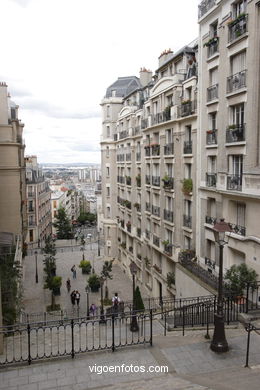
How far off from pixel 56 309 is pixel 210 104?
66.1 feet

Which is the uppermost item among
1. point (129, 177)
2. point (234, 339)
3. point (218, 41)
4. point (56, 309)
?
point (218, 41)

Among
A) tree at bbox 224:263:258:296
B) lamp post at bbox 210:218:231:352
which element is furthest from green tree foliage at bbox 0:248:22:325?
tree at bbox 224:263:258:296

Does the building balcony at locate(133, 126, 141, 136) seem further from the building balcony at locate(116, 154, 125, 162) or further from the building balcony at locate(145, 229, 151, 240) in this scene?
the building balcony at locate(145, 229, 151, 240)

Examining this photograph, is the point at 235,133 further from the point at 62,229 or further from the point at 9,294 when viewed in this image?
the point at 62,229

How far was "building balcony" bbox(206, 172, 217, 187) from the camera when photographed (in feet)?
65.2

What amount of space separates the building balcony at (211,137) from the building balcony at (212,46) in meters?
4.58

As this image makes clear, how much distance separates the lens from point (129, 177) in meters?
36.6

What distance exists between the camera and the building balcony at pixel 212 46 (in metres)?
19.0

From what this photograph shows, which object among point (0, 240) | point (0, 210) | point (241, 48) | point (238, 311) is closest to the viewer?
point (238, 311)

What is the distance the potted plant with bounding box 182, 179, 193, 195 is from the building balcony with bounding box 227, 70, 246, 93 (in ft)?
22.3

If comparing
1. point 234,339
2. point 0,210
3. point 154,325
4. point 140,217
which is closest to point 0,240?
point 0,210

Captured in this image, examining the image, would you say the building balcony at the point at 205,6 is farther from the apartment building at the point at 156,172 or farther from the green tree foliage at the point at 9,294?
the green tree foliage at the point at 9,294

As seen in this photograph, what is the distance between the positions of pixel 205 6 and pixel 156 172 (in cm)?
1318

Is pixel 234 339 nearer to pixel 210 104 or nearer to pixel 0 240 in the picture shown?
pixel 210 104
